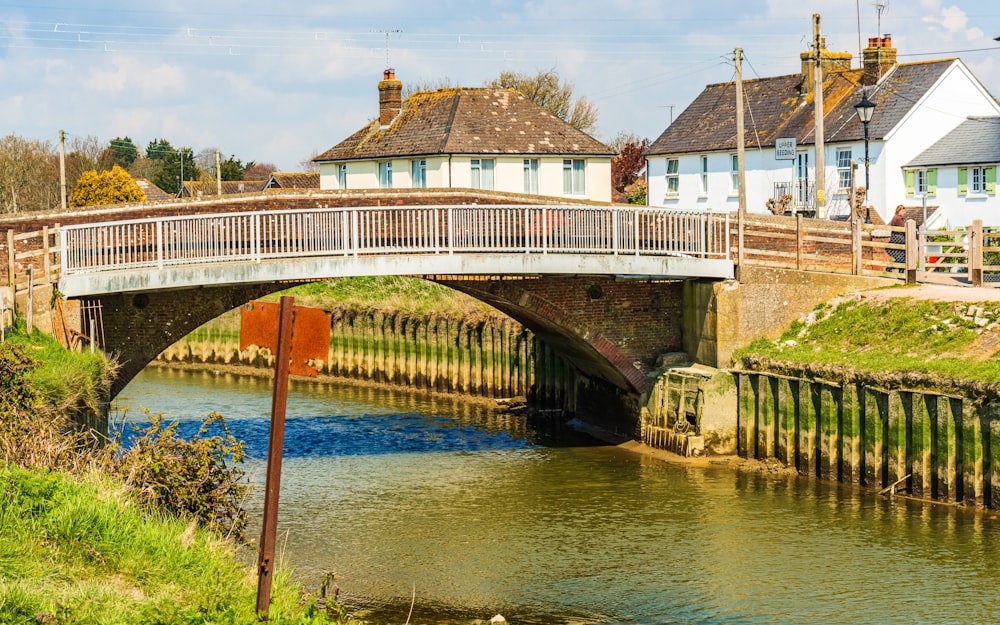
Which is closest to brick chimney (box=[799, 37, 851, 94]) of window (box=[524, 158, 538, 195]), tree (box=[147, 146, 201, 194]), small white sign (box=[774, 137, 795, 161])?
small white sign (box=[774, 137, 795, 161])

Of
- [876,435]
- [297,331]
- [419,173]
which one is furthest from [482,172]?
[297,331]

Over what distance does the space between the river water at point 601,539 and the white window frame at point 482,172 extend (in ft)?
82.3

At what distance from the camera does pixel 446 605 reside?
18.1 metres

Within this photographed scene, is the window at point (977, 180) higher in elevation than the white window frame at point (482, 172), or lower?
lower

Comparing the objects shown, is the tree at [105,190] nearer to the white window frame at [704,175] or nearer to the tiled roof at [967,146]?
the white window frame at [704,175]

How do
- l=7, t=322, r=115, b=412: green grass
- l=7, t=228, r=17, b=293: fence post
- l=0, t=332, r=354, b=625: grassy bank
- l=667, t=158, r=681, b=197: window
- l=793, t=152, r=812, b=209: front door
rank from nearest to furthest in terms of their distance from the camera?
l=0, t=332, r=354, b=625: grassy bank → l=7, t=322, r=115, b=412: green grass → l=7, t=228, r=17, b=293: fence post → l=793, t=152, r=812, b=209: front door → l=667, t=158, r=681, b=197: window

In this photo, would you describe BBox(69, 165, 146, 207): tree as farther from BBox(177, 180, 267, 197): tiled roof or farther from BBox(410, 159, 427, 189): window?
BBox(177, 180, 267, 197): tiled roof

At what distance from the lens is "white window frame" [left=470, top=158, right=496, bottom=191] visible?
180ft

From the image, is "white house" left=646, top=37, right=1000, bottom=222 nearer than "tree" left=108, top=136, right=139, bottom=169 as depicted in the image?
Yes

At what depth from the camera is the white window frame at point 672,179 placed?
68044 mm

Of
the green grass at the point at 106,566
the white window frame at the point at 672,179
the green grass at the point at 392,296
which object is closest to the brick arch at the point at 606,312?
the green grass at the point at 392,296

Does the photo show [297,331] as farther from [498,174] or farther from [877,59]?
[877,59]

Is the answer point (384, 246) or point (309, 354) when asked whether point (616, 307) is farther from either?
point (309, 354)

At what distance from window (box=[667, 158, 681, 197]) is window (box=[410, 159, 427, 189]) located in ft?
57.4
